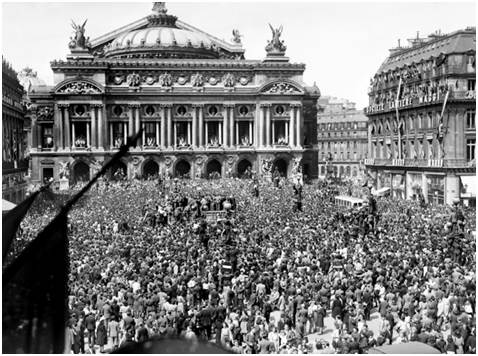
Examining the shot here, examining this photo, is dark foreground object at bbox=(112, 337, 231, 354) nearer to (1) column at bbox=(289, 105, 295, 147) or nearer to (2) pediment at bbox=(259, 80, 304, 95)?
(2) pediment at bbox=(259, 80, 304, 95)

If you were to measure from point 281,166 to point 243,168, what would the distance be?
17.3ft

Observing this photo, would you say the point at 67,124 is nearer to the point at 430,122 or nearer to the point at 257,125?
the point at 257,125

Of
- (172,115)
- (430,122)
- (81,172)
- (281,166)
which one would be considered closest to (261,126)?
(281,166)

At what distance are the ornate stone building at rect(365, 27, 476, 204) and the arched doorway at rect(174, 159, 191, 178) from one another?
965 inches

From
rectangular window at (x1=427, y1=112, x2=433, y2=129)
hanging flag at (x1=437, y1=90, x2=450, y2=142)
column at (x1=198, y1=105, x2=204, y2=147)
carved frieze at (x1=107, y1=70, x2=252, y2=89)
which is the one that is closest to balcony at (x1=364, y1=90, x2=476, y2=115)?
hanging flag at (x1=437, y1=90, x2=450, y2=142)

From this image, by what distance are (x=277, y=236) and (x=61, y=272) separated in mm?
31639

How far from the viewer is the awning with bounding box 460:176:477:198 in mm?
61781

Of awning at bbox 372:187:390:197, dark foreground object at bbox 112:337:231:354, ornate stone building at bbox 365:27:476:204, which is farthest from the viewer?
awning at bbox 372:187:390:197

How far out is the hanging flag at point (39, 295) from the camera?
4.78 metres

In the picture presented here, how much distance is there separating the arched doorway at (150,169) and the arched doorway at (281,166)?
52.3 ft

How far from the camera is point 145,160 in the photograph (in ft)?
298

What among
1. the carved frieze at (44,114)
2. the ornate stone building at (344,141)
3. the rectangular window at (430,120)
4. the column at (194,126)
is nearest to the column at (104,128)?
the carved frieze at (44,114)

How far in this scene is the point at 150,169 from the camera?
92.4m

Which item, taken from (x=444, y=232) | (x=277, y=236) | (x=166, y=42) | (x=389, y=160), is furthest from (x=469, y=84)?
(x=166, y=42)
